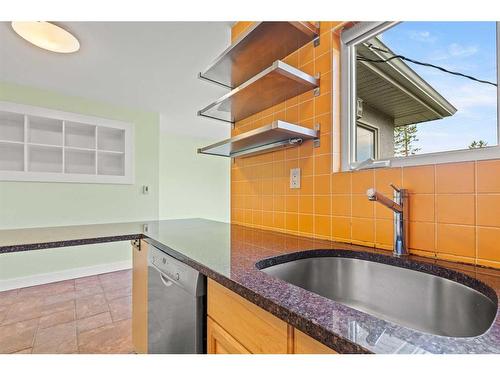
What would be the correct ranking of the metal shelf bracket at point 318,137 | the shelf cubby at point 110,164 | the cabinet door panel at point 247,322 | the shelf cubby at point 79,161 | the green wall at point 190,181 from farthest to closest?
1. the green wall at point 190,181
2. the shelf cubby at point 110,164
3. the shelf cubby at point 79,161
4. the metal shelf bracket at point 318,137
5. the cabinet door panel at point 247,322

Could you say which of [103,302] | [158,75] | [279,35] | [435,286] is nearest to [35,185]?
[103,302]

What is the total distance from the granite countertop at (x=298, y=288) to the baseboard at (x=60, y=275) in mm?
2166

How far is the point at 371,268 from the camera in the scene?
94 cm

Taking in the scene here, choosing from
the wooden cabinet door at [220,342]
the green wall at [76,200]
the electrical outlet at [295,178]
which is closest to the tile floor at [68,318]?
the green wall at [76,200]

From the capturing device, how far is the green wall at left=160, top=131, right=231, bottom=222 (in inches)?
212

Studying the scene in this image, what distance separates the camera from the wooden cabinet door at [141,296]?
1.33m

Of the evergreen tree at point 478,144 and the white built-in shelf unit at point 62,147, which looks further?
the white built-in shelf unit at point 62,147

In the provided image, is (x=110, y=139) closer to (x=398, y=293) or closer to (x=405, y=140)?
(x=405, y=140)

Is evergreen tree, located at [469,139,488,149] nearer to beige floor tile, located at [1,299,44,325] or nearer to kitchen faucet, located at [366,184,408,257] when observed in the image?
kitchen faucet, located at [366,184,408,257]

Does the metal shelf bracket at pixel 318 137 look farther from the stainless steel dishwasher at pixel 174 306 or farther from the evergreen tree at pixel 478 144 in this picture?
the stainless steel dishwasher at pixel 174 306

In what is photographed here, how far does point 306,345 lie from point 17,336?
2.37 meters

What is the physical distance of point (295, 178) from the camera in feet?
4.69

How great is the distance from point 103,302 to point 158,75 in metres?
2.37

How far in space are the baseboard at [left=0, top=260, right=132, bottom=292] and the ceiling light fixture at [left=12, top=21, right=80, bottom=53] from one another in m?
2.53
